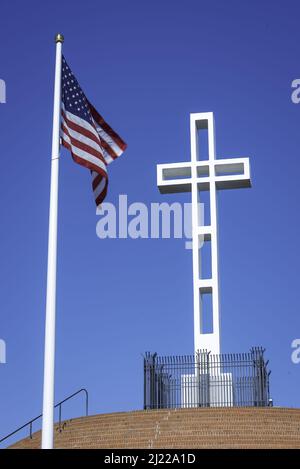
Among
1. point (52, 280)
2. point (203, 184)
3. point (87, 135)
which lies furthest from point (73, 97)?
point (203, 184)

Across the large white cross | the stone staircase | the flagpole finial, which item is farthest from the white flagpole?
the large white cross

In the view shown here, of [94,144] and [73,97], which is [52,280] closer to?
[94,144]

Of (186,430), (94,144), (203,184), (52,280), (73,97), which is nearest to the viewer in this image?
(52,280)

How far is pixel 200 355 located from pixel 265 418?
382 centimetres

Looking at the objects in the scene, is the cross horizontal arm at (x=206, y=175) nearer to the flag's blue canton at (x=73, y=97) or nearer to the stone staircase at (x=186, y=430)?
the stone staircase at (x=186, y=430)

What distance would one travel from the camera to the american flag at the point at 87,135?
50.3 feet

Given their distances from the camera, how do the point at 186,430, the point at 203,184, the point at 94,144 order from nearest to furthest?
the point at 94,144 < the point at 186,430 < the point at 203,184

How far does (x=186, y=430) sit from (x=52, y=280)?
6417mm

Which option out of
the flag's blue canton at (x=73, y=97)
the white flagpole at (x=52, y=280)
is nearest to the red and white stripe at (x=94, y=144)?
the flag's blue canton at (x=73, y=97)

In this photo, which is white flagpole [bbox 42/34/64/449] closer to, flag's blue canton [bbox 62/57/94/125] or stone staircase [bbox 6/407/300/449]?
flag's blue canton [bbox 62/57/94/125]

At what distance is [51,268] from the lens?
14125mm

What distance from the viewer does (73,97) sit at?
1574 cm

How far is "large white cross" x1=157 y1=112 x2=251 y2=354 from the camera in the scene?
2398cm
